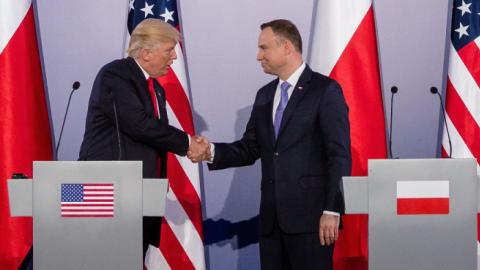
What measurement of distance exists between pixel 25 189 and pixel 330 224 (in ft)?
4.01

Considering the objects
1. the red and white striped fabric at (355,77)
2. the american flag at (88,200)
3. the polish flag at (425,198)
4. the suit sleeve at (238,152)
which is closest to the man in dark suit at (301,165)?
the suit sleeve at (238,152)

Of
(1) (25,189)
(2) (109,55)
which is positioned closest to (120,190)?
(1) (25,189)

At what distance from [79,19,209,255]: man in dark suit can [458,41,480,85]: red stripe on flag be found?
1.76 meters

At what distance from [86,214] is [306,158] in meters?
1.01

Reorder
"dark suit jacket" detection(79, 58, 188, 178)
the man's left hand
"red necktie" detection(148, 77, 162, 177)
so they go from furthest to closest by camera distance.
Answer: "red necktie" detection(148, 77, 162, 177), "dark suit jacket" detection(79, 58, 188, 178), the man's left hand

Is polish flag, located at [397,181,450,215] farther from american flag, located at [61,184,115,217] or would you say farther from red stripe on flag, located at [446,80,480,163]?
red stripe on flag, located at [446,80,480,163]

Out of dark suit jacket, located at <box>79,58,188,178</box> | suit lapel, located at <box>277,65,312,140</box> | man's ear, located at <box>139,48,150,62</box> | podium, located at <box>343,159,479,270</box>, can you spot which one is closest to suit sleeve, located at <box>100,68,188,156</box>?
dark suit jacket, located at <box>79,58,188,178</box>

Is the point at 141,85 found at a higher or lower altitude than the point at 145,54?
lower

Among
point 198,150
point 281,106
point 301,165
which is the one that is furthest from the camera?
point 198,150

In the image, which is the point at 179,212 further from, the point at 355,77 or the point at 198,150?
the point at 355,77

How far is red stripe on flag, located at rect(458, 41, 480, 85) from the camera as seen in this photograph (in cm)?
388

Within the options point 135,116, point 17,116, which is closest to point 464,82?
point 135,116

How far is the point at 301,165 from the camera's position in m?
2.98

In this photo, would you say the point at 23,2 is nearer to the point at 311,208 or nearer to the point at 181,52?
the point at 181,52
